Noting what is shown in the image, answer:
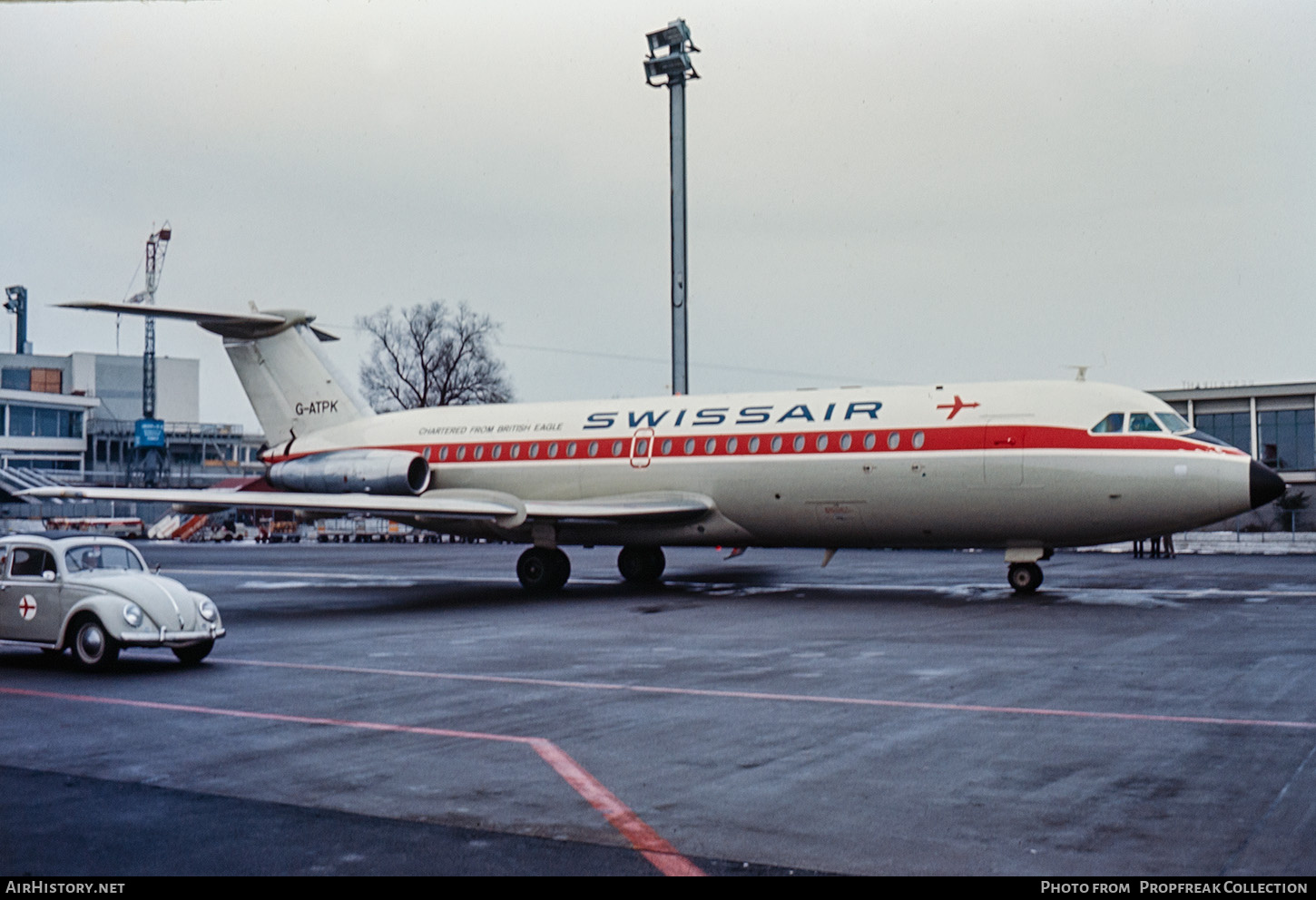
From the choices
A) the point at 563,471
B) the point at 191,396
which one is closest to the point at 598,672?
the point at 563,471

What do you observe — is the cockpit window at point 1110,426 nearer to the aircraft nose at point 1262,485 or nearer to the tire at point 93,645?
the aircraft nose at point 1262,485

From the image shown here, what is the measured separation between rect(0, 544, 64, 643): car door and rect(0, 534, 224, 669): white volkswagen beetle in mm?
10

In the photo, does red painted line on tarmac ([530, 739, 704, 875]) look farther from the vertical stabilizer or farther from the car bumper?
the vertical stabilizer

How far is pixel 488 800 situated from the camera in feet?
24.2

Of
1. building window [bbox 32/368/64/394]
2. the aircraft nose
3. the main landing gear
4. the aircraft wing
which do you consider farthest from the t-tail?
building window [bbox 32/368/64/394]

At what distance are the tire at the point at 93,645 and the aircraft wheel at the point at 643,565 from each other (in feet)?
49.0

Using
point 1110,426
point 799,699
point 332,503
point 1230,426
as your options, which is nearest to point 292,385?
point 332,503

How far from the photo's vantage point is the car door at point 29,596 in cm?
1329

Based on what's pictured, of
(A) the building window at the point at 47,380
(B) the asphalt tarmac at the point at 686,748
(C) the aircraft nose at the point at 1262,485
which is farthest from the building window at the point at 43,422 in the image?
(C) the aircraft nose at the point at 1262,485

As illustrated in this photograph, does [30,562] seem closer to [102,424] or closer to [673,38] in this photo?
[673,38]

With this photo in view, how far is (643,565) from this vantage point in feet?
89.4

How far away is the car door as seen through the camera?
13289mm

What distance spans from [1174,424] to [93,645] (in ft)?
55.5

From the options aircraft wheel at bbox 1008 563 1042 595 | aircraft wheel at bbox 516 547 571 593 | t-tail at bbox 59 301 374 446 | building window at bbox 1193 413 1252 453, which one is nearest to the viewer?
aircraft wheel at bbox 1008 563 1042 595
